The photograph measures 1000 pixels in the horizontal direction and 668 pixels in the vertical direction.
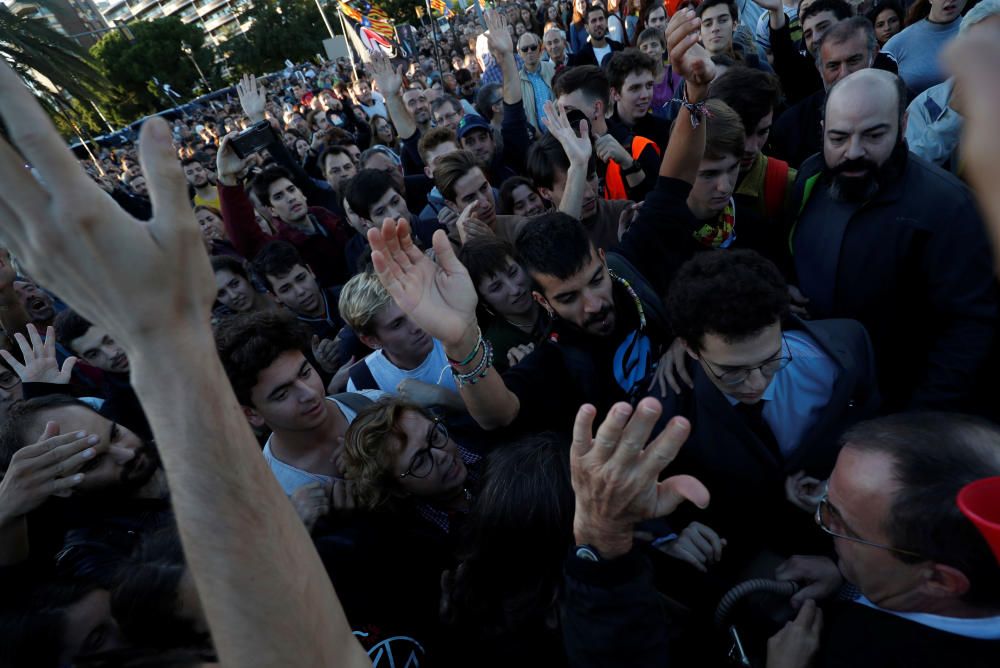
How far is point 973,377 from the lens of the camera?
78.5 inches

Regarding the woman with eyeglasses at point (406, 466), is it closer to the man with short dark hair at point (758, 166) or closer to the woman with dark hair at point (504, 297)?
the woman with dark hair at point (504, 297)

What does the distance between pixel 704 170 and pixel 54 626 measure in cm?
298

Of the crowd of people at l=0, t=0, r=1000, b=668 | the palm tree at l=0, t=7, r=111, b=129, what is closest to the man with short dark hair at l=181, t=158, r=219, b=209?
the palm tree at l=0, t=7, r=111, b=129

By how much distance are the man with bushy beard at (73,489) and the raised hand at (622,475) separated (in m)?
1.69

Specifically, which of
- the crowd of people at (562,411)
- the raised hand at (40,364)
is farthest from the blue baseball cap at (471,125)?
the raised hand at (40,364)

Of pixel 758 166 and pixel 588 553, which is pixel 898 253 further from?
pixel 588 553

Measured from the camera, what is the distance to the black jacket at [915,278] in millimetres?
1914

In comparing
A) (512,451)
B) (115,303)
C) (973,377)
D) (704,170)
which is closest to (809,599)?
(512,451)

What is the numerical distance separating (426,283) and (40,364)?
8.13ft

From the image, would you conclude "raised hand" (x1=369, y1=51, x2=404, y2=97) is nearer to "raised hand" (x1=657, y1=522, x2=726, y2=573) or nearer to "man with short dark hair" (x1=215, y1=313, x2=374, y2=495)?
"man with short dark hair" (x1=215, y1=313, x2=374, y2=495)

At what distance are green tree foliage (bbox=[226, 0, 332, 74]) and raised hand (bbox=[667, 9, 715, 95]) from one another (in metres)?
46.5

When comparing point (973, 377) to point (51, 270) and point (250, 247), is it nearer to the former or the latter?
point (51, 270)

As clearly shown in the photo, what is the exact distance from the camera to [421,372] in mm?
2639

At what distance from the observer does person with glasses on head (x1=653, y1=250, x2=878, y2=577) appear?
5.78 ft
